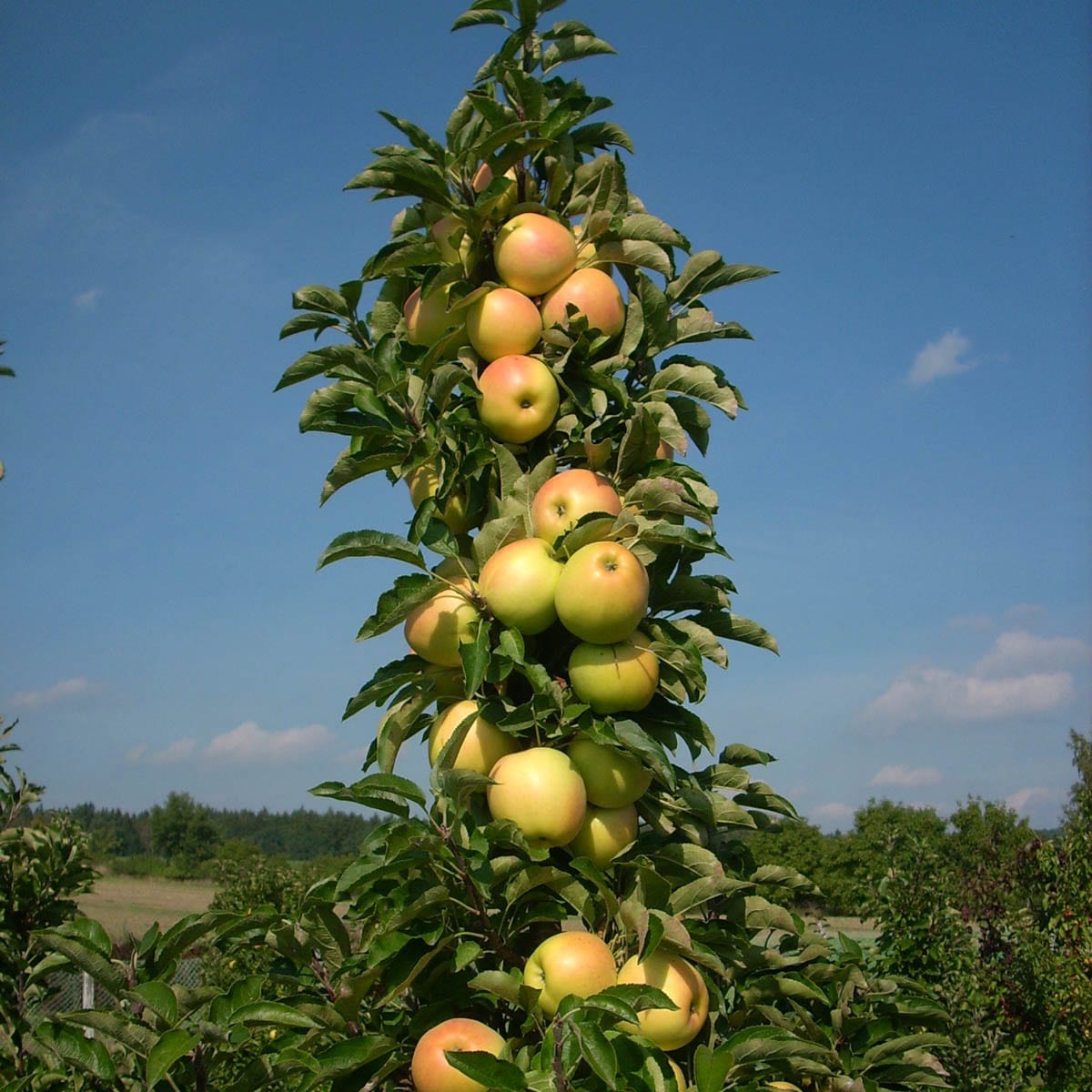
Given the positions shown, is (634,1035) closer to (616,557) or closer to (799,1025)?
(799,1025)

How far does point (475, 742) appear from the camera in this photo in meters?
2.30

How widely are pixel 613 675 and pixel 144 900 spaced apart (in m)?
45.3

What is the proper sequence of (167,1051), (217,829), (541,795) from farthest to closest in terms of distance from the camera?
1. (217,829)
2. (541,795)
3. (167,1051)

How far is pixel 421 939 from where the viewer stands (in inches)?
85.0

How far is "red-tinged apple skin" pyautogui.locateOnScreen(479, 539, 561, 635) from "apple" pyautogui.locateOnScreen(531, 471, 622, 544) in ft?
0.28

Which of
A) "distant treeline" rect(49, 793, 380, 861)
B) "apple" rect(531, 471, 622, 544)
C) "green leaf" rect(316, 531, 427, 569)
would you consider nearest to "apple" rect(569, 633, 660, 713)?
"apple" rect(531, 471, 622, 544)

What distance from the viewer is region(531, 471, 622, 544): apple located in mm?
2371

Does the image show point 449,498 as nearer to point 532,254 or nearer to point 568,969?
point 532,254

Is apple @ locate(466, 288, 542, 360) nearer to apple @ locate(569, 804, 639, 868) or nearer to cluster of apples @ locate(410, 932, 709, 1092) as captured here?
apple @ locate(569, 804, 639, 868)

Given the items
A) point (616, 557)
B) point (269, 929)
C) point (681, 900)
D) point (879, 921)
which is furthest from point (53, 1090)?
point (879, 921)

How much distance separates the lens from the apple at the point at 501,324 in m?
2.59

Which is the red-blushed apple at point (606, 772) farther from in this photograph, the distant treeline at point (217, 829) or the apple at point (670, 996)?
→ the distant treeline at point (217, 829)

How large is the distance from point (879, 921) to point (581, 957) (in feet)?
16.0

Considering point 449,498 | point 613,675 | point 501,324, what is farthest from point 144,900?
point 613,675
